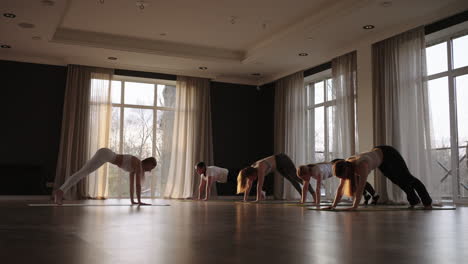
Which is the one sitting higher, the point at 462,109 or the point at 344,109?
the point at 344,109

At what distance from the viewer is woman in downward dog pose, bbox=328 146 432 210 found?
4746 millimetres

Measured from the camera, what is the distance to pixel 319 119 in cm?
1053

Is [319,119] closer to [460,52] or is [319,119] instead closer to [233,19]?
[233,19]

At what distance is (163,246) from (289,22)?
749 centimetres

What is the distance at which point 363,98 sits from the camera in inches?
334

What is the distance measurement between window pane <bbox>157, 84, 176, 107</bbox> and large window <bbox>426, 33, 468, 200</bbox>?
619cm

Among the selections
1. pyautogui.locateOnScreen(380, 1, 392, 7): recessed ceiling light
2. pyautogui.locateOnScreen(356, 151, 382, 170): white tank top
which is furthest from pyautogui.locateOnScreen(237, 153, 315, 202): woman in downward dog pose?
pyautogui.locateOnScreen(380, 1, 392, 7): recessed ceiling light

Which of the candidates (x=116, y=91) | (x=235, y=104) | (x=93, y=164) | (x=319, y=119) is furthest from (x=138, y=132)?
(x=93, y=164)

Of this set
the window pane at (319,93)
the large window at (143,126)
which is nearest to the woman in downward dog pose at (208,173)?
the large window at (143,126)

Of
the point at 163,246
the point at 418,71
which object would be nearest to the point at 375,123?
the point at 418,71

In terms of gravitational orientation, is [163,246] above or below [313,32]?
below

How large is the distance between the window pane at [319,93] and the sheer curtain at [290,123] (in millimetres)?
336

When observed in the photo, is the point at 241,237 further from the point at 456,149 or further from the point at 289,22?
the point at 289,22

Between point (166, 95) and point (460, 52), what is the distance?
6795mm
